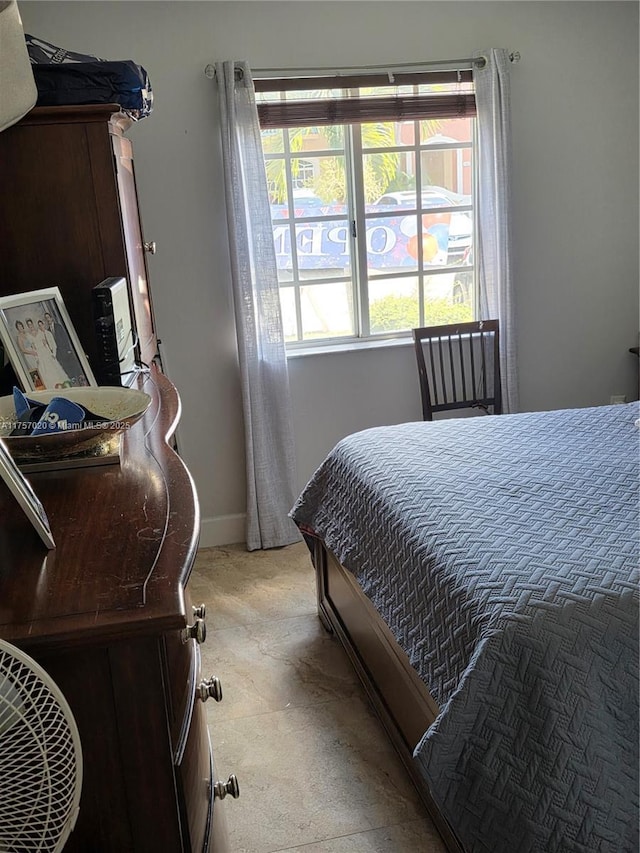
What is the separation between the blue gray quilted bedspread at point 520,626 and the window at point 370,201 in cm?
152

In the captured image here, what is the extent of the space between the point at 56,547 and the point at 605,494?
1.39 metres

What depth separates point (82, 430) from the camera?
1447mm

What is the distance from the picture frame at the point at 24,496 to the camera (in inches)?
43.3

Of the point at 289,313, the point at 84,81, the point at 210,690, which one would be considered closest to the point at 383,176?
the point at 289,313

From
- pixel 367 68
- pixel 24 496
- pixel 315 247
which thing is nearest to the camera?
pixel 24 496

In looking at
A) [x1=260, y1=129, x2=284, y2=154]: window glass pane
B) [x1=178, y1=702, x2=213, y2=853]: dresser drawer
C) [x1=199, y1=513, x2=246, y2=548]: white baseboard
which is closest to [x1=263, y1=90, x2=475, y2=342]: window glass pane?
[x1=260, y1=129, x2=284, y2=154]: window glass pane

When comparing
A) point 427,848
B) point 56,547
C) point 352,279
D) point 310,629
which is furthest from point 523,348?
point 56,547

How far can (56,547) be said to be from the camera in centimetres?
117

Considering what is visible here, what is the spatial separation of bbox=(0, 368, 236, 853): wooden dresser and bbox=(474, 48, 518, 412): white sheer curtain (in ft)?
8.75

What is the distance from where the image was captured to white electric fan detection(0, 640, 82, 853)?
2.82ft

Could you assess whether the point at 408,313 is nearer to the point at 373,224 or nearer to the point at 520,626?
the point at 373,224

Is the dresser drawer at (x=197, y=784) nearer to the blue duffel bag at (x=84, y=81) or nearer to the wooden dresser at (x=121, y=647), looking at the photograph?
the wooden dresser at (x=121, y=647)

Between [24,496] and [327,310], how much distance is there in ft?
8.87

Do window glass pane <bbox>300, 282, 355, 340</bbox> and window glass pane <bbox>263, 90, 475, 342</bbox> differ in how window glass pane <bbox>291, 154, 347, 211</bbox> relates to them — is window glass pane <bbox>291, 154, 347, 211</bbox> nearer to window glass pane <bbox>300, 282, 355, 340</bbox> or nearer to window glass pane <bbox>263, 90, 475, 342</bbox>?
window glass pane <bbox>263, 90, 475, 342</bbox>
